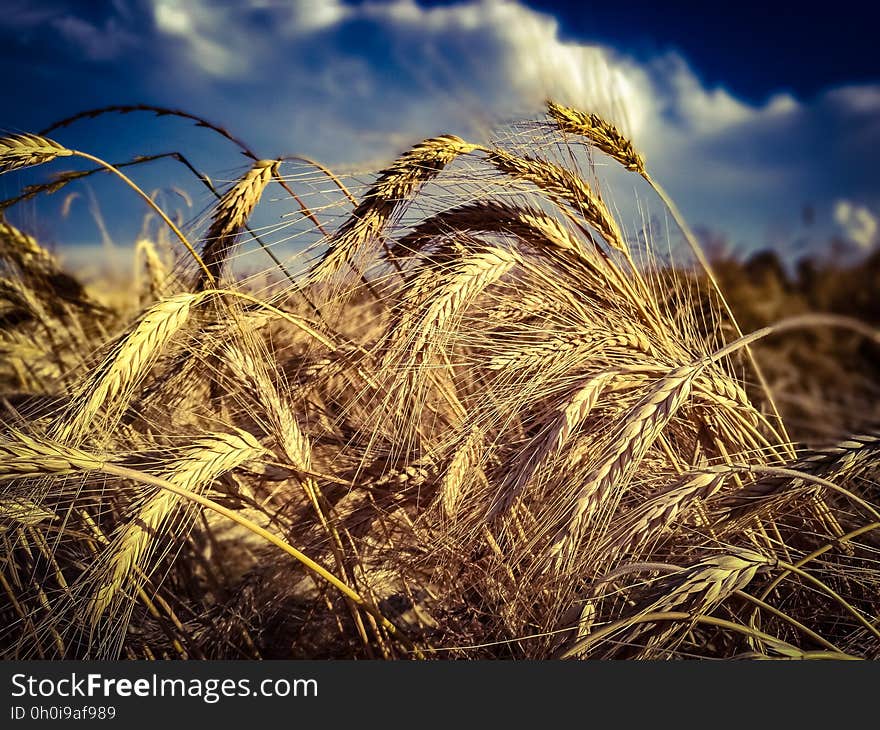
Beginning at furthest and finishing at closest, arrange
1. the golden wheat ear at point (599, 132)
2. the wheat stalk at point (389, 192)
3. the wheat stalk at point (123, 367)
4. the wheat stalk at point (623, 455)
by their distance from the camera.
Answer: the golden wheat ear at point (599, 132)
the wheat stalk at point (389, 192)
the wheat stalk at point (123, 367)
the wheat stalk at point (623, 455)

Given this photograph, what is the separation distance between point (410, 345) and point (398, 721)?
0.71 meters

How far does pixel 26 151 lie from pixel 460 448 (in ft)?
3.40

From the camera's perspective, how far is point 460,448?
3.76ft

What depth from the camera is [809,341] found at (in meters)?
6.67

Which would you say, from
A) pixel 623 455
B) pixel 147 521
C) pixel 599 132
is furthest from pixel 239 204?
pixel 623 455

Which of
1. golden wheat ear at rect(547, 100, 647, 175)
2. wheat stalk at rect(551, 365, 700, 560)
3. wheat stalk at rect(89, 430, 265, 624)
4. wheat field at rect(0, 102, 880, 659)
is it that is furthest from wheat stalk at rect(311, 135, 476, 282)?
wheat stalk at rect(551, 365, 700, 560)

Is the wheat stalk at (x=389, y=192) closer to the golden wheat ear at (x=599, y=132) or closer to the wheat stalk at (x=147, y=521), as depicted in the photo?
the golden wheat ear at (x=599, y=132)

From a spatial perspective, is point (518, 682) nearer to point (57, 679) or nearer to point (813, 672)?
point (813, 672)

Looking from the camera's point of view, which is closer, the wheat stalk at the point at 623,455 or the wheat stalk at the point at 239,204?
the wheat stalk at the point at 623,455

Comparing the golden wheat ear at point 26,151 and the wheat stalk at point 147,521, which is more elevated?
the golden wheat ear at point 26,151

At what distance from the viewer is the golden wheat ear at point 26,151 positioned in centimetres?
123

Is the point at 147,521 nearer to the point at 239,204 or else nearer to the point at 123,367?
the point at 123,367

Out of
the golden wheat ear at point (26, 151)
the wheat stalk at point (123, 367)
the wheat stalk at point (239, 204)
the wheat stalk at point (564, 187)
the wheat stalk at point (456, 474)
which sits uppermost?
the golden wheat ear at point (26, 151)

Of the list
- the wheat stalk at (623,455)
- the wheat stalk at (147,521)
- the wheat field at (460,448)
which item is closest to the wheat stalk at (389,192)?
the wheat field at (460,448)
